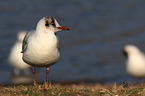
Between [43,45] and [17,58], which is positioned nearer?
[43,45]

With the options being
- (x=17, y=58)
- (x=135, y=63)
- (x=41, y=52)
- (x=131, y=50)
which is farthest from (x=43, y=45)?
(x=17, y=58)

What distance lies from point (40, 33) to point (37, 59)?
1.79ft

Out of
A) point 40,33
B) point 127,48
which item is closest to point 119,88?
point 40,33

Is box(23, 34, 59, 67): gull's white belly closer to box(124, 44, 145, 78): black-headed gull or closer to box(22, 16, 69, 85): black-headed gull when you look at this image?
box(22, 16, 69, 85): black-headed gull

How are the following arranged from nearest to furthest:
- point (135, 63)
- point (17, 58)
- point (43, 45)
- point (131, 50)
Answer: point (43, 45), point (135, 63), point (131, 50), point (17, 58)

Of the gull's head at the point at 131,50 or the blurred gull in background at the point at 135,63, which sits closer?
the blurred gull in background at the point at 135,63

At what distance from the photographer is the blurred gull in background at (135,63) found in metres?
11.2

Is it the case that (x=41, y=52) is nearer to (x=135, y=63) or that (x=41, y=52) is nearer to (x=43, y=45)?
(x=43, y=45)

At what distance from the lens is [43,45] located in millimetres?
6465

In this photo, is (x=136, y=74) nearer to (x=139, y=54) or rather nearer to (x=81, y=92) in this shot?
(x=139, y=54)

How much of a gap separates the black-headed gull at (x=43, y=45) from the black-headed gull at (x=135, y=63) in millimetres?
5115

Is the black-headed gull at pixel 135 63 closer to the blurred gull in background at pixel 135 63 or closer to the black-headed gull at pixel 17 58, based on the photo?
the blurred gull in background at pixel 135 63

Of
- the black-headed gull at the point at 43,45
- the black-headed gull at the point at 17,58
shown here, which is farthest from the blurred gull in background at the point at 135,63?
the black-headed gull at the point at 43,45

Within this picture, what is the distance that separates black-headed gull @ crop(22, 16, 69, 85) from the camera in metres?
6.48
